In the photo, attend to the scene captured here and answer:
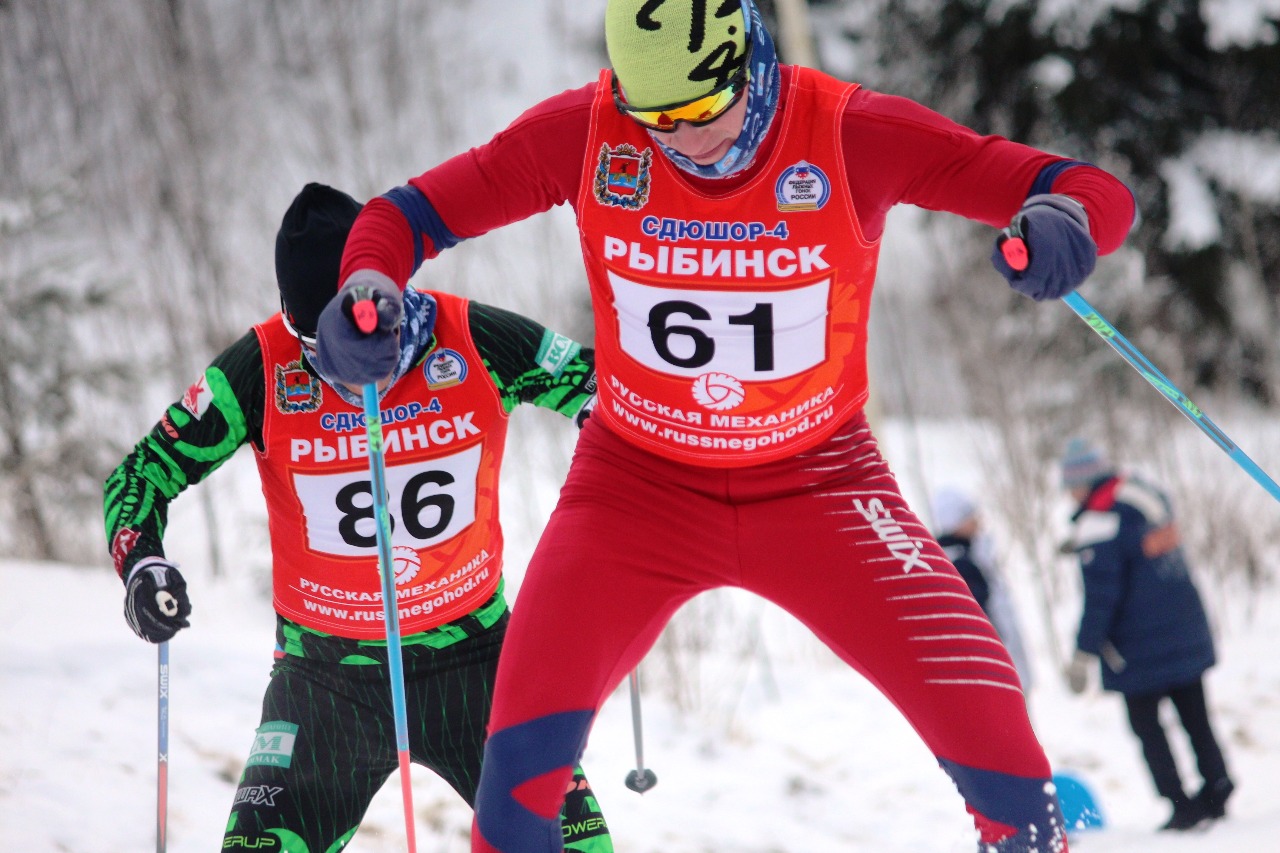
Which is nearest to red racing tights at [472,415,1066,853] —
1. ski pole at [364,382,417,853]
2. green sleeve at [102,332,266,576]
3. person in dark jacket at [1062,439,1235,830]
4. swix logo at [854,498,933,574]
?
swix logo at [854,498,933,574]

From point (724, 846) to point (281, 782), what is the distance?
→ 9.23ft

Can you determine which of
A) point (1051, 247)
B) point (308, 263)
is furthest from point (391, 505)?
point (1051, 247)

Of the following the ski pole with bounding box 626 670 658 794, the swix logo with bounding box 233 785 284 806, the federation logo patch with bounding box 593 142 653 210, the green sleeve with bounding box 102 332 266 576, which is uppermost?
the federation logo patch with bounding box 593 142 653 210

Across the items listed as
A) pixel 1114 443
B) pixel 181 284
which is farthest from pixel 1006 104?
pixel 181 284

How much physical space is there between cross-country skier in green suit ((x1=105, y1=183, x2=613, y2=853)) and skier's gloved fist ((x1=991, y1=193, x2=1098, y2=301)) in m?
1.17

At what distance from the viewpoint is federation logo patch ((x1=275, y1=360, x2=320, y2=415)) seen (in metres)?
2.71

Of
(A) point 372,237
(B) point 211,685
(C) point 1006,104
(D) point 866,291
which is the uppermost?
(C) point 1006,104

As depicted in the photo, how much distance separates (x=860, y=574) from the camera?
6.82ft

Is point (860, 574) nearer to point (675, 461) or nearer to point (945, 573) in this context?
point (945, 573)

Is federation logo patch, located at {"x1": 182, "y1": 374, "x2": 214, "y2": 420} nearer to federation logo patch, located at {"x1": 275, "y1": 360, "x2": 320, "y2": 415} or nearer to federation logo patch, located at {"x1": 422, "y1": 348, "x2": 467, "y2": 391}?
federation logo patch, located at {"x1": 275, "y1": 360, "x2": 320, "y2": 415}

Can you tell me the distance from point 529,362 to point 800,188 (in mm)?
939

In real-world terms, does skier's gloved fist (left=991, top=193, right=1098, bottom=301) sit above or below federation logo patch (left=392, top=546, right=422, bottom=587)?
above

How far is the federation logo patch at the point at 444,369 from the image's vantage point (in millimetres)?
2732

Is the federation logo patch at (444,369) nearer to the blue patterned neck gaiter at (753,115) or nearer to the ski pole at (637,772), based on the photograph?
the blue patterned neck gaiter at (753,115)
